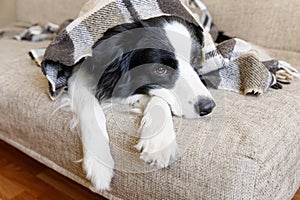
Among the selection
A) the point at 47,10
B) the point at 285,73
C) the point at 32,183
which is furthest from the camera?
the point at 47,10

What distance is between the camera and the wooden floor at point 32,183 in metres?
1.36

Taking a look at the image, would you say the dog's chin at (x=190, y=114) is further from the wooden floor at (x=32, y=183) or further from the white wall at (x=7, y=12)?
the white wall at (x=7, y=12)

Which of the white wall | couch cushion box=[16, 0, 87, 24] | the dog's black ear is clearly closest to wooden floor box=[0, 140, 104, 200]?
the dog's black ear

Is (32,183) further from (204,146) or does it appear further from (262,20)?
(262,20)

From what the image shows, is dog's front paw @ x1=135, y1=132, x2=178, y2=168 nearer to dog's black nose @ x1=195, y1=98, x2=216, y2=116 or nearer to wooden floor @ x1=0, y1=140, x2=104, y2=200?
dog's black nose @ x1=195, y1=98, x2=216, y2=116

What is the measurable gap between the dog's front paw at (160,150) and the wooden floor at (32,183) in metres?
0.56

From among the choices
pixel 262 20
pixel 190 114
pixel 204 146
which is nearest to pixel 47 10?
pixel 262 20

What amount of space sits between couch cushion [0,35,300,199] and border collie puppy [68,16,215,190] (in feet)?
0.11

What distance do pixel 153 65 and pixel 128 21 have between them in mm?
161

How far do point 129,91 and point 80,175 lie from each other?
295 millimetres

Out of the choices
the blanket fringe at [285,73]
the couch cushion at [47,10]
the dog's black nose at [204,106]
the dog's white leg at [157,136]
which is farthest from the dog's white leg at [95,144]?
the couch cushion at [47,10]

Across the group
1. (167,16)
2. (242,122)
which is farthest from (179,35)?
(242,122)

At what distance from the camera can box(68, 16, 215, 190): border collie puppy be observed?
900 millimetres

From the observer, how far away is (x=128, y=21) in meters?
1.00
